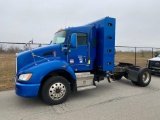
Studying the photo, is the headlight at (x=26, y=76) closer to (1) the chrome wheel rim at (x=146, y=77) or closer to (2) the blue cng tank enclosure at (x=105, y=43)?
(2) the blue cng tank enclosure at (x=105, y=43)

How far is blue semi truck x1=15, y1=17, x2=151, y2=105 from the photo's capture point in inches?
181

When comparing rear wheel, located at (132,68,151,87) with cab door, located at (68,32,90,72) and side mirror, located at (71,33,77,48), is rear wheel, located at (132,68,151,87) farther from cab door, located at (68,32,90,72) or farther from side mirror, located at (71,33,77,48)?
side mirror, located at (71,33,77,48)

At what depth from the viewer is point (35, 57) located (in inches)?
193

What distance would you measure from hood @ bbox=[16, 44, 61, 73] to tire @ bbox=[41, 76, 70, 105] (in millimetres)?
697

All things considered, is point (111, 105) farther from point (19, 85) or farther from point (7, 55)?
point (7, 55)

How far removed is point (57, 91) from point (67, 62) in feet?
3.69

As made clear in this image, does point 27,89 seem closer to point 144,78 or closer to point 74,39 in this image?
point 74,39

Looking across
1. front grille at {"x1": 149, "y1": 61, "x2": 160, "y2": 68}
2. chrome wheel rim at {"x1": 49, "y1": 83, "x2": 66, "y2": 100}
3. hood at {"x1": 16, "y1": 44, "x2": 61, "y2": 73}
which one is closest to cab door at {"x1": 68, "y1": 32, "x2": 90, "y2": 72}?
hood at {"x1": 16, "y1": 44, "x2": 61, "y2": 73}

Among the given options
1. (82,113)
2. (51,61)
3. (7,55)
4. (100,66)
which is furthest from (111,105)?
(7,55)

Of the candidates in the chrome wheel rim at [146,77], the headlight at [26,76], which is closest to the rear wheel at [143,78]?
the chrome wheel rim at [146,77]

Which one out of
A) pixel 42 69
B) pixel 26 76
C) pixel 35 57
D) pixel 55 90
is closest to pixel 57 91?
pixel 55 90

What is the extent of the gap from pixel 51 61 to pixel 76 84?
4.04ft

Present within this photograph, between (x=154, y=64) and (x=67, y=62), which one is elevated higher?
(x=67, y=62)

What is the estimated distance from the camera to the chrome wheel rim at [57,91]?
4.82 m
